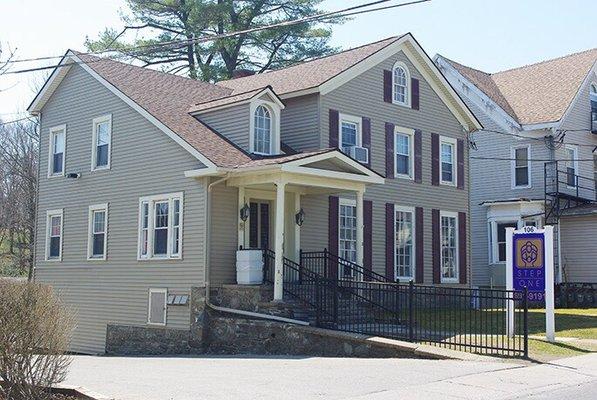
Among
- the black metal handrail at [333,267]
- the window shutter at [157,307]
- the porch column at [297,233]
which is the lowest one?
the window shutter at [157,307]

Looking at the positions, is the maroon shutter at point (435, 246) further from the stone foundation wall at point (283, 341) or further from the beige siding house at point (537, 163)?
the stone foundation wall at point (283, 341)

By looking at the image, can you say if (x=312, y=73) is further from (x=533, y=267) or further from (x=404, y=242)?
(x=533, y=267)

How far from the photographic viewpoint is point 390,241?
2438 cm

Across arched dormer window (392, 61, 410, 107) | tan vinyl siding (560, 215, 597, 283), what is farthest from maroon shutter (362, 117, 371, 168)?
tan vinyl siding (560, 215, 597, 283)

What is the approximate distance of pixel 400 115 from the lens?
82.6 ft

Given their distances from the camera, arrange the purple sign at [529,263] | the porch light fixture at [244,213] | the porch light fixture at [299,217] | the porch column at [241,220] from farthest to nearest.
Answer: the porch light fixture at [299,217] → the porch column at [241,220] → the porch light fixture at [244,213] → the purple sign at [529,263]

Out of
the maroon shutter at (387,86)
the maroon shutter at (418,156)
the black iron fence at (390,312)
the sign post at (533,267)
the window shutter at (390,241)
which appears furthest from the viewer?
the maroon shutter at (418,156)

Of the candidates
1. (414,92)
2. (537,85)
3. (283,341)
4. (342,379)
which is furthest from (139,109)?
(537,85)

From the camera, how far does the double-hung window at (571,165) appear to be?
32.3m

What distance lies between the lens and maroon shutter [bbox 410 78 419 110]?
2573 centimetres

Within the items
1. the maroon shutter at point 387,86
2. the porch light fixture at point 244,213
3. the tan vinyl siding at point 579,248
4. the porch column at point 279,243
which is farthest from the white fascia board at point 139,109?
the tan vinyl siding at point 579,248

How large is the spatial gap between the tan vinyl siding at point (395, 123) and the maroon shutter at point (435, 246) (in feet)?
0.62

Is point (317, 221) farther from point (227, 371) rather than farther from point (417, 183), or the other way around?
point (227, 371)

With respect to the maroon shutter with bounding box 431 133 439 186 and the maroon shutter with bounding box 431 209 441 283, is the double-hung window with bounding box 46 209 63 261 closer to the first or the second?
the maroon shutter with bounding box 431 209 441 283
